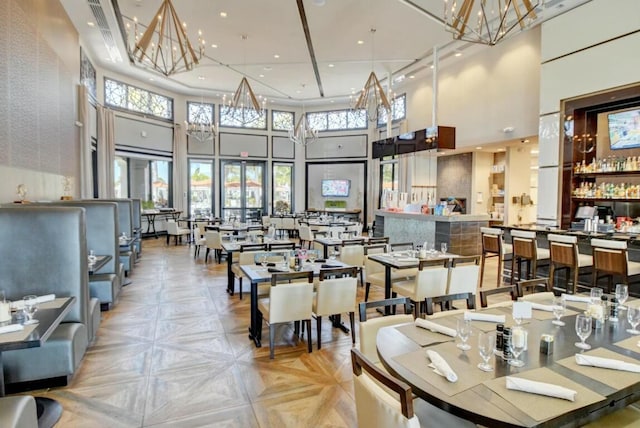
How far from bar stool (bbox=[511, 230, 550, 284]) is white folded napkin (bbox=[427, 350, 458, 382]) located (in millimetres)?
4646

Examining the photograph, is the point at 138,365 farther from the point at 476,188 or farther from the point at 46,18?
the point at 476,188

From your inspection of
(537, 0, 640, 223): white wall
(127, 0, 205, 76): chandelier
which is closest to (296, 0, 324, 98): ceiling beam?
(127, 0, 205, 76): chandelier

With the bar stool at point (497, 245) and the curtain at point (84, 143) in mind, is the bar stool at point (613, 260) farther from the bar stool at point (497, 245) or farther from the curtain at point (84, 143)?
the curtain at point (84, 143)

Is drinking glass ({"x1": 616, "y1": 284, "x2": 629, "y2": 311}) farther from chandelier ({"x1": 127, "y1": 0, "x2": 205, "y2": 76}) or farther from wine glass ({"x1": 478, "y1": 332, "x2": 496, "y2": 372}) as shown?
chandelier ({"x1": 127, "y1": 0, "x2": 205, "y2": 76})

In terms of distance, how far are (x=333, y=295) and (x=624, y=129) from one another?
6.06m

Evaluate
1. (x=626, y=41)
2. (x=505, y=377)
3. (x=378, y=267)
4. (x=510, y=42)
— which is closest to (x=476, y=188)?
(x=510, y=42)

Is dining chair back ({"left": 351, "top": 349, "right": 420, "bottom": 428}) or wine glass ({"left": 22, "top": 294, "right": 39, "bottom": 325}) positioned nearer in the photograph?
dining chair back ({"left": 351, "top": 349, "right": 420, "bottom": 428})

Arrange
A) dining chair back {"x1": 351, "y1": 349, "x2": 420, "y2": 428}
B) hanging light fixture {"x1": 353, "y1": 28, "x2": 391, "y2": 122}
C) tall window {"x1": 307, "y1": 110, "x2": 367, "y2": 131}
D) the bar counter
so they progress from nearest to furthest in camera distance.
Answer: dining chair back {"x1": 351, "y1": 349, "x2": 420, "y2": 428}
the bar counter
hanging light fixture {"x1": 353, "y1": 28, "x2": 391, "y2": 122}
tall window {"x1": 307, "y1": 110, "x2": 367, "y2": 131}

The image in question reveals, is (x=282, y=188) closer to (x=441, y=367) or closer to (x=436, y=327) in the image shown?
(x=436, y=327)

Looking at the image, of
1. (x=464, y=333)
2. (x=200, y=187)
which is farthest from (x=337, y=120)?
(x=464, y=333)

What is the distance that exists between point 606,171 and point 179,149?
1265 cm

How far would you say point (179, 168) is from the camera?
1373 cm

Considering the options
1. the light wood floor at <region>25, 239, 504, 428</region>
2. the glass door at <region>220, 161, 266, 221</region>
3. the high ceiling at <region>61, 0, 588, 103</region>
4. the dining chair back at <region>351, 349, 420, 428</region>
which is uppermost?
the high ceiling at <region>61, 0, 588, 103</region>

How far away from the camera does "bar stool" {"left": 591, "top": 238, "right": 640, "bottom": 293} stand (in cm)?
448
